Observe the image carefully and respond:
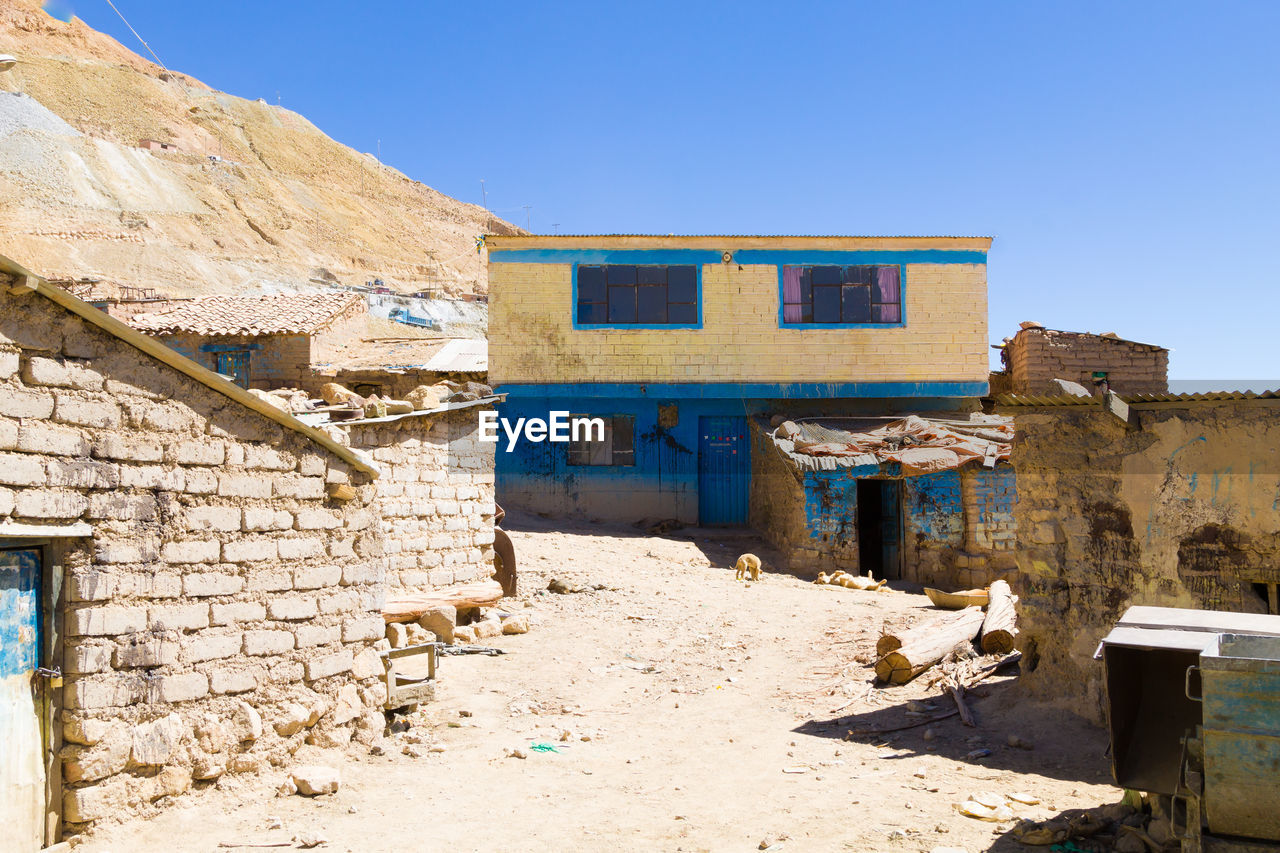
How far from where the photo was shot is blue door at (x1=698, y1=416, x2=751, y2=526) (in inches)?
819

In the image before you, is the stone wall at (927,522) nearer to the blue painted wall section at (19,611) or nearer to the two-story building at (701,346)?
the two-story building at (701,346)

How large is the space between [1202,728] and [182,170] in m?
54.7

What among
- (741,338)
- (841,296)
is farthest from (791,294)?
(741,338)

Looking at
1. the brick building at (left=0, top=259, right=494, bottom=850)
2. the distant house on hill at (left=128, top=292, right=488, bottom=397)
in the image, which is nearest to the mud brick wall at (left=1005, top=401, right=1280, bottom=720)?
the brick building at (left=0, top=259, right=494, bottom=850)

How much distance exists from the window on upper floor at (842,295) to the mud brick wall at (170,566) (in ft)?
52.3

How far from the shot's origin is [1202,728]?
408cm

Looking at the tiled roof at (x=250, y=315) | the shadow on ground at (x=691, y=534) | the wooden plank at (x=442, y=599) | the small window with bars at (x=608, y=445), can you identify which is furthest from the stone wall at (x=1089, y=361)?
the tiled roof at (x=250, y=315)

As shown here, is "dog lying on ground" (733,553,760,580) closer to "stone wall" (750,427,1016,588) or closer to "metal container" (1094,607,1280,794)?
"stone wall" (750,427,1016,588)

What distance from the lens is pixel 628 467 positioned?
2069 centimetres

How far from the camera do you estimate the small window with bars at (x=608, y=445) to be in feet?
67.7

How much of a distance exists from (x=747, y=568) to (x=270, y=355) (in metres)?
12.8

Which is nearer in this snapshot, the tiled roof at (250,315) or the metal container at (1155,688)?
the metal container at (1155,688)

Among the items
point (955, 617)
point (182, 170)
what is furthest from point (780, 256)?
point (182, 170)

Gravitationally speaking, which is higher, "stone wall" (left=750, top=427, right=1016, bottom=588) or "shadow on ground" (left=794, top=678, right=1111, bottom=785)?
"stone wall" (left=750, top=427, right=1016, bottom=588)
